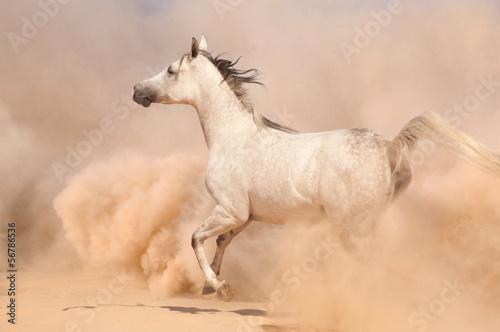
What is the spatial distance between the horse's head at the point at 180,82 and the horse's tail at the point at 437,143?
8.00 ft

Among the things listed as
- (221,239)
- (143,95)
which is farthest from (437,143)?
(143,95)

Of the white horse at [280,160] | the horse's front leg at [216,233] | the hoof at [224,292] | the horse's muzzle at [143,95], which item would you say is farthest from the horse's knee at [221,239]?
the horse's muzzle at [143,95]

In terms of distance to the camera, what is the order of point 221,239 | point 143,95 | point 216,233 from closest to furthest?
point 216,233, point 221,239, point 143,95

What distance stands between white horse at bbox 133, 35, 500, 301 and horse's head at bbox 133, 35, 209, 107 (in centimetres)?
1

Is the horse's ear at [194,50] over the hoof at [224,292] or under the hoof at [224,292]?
over

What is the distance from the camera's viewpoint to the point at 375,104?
11.1m

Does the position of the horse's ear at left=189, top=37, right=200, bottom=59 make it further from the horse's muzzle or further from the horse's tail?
the horse's tail

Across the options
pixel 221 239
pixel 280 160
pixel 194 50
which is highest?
pixel 194 50

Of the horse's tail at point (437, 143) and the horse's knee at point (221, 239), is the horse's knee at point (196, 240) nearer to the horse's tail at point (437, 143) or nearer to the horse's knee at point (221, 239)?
the horse's knee at point (221, 239)

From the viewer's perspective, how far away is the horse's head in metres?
6.28

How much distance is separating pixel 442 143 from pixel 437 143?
42mm

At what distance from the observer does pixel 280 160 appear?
5418 millimetres

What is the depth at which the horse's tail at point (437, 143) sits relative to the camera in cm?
473

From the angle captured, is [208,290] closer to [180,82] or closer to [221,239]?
[221,239]
